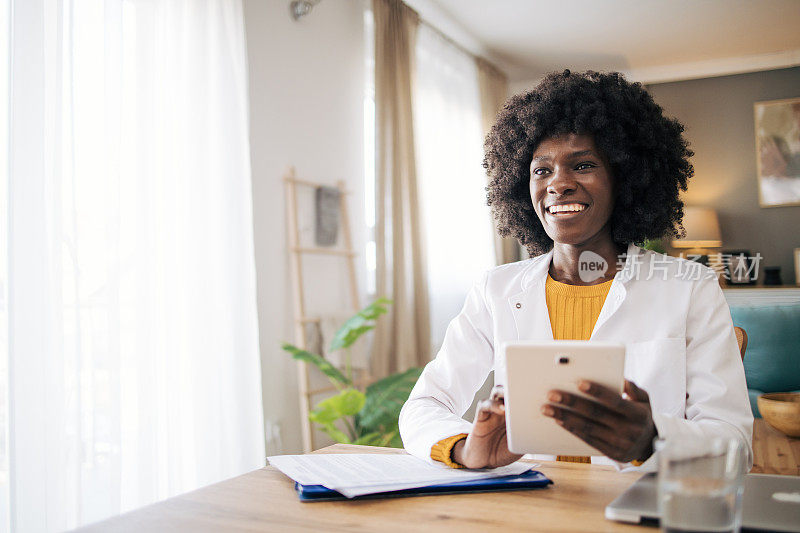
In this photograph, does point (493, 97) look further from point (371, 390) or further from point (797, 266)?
point (371, 390)

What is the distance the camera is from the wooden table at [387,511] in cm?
79

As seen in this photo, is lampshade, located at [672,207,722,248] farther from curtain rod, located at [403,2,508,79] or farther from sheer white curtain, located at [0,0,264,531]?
sheer white curtain, located at [0,0,264,531]

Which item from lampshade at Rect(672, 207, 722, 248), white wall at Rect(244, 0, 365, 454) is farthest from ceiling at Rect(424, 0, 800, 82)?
lampshade at Rect(672, 207, 722, 248)

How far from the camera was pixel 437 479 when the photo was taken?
3.13ft

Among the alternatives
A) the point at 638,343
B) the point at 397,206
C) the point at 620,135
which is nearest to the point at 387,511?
the point at 638,343

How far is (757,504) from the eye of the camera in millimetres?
771

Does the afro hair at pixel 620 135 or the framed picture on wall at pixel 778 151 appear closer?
the afro hair at pixel 620 135

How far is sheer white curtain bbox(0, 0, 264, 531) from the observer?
1.88m

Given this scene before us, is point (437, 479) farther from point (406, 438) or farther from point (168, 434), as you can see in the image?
point (168, 434)

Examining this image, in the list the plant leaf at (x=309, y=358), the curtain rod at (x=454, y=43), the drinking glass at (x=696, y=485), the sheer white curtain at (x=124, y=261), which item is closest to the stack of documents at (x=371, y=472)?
the drinking glass at (x=696, y=485)

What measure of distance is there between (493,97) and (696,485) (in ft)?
18.8

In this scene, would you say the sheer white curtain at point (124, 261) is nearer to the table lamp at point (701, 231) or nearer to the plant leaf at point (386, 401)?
the plant leaf at point (386, 401)

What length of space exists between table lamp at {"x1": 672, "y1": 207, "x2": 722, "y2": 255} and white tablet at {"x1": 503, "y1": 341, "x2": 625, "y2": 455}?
5244mm

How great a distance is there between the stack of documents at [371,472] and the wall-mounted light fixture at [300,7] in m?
2.87
